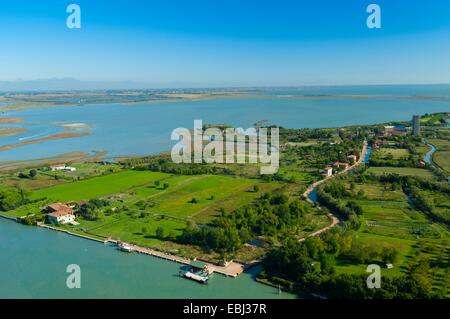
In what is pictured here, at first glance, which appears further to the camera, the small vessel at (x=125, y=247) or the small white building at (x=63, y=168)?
the small white building at (x=63, y=168)

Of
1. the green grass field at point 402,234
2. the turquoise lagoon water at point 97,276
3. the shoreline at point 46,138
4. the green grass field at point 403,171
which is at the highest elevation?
the shoreline at point 46,138

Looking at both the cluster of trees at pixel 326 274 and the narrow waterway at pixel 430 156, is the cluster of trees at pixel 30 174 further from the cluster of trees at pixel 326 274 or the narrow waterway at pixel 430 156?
the narrow waterway at pixel 430 156

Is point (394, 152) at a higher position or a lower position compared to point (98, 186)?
higher

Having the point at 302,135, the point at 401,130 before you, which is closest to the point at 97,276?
the point at 302,135

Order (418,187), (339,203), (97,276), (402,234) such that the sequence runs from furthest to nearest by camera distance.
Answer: (418,187) → (339,203) → (402,234) → (97,276)

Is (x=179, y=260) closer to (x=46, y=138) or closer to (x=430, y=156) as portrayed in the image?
(x=430, y=156)

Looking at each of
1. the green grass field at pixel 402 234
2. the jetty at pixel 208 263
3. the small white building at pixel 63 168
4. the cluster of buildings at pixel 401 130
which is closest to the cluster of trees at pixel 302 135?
the cluster of buildings at pixel 401 130
